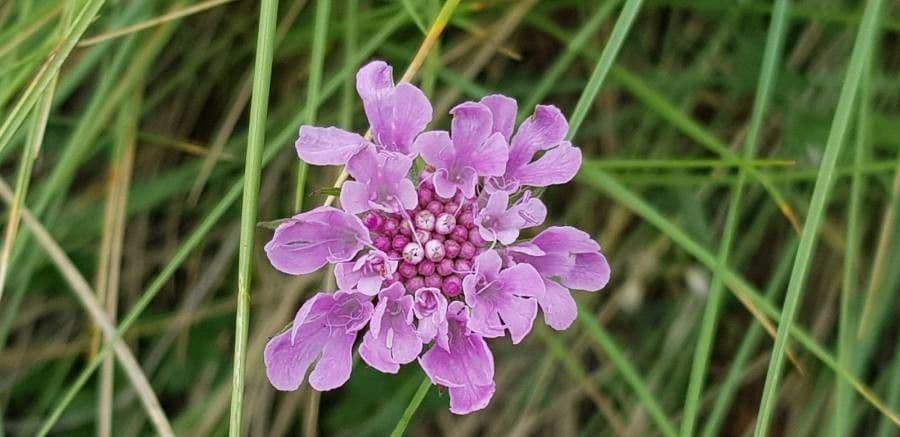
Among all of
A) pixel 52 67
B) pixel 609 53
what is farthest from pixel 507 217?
pixel 52 67

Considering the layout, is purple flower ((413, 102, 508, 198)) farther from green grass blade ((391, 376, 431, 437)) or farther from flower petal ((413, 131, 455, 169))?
green grass blade ((391, 376, 431, 437))

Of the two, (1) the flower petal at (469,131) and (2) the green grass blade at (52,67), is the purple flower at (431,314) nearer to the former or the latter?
(1) the flower petal at (469,131)

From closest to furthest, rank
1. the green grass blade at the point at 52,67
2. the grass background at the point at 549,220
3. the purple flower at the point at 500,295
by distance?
the purple flower at the point at 500,295
the green grass blade at the point at 52,67
the grass background at the point at 549,220

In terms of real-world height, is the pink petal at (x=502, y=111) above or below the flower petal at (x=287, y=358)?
above

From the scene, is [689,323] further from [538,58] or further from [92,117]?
[92,117]

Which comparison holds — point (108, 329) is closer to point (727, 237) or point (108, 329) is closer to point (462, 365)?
point (462, 365)

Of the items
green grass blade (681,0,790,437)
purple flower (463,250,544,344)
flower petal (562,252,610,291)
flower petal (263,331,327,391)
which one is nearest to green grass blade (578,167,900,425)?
green grass blade (681,0,790,437)

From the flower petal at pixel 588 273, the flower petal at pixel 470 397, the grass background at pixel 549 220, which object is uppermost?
the flower petal at pixel 588 273

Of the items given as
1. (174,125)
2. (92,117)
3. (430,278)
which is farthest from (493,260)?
(174,125)

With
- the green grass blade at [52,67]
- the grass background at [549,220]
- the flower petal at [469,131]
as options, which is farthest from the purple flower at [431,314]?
the grass background at [549,220]
